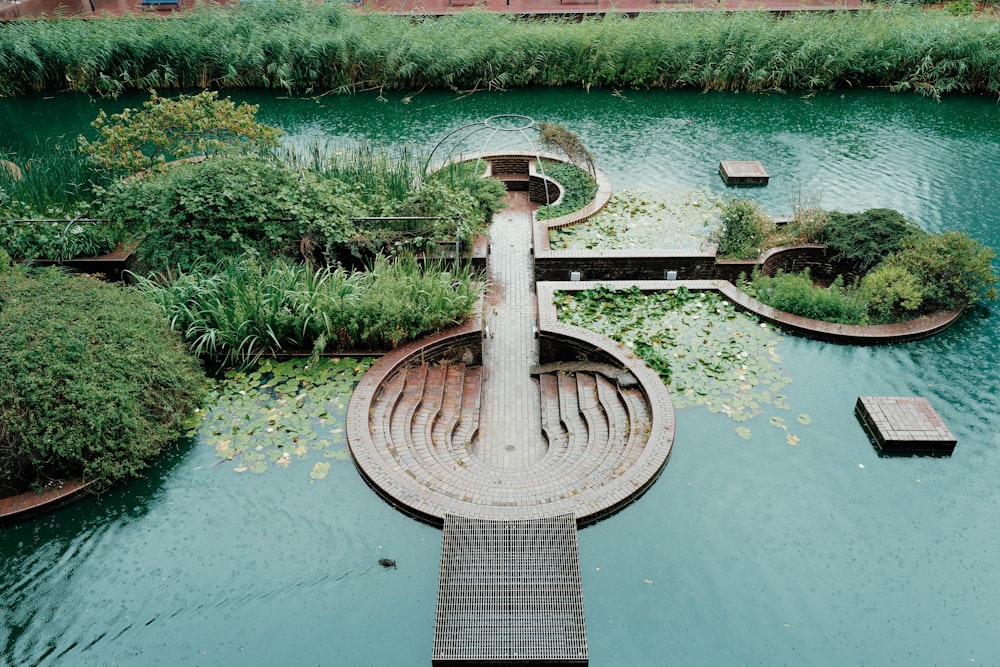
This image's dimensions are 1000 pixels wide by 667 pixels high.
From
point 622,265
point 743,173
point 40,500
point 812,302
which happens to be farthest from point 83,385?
point 743,173

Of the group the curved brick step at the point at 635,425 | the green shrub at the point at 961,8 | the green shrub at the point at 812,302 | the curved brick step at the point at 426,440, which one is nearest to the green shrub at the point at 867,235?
the green shrub at the point at 812,302

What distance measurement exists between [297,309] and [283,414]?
4.86 ft

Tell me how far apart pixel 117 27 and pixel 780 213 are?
62.7 feet

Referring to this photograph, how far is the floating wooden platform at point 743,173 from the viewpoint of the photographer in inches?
536

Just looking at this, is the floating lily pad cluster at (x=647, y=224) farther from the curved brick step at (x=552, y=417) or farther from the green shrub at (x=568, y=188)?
the curved brick step at (x=552, y=417)

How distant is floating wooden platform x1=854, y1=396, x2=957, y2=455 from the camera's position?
298 inches

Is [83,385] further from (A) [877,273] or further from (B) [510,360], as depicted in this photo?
(A) [877,273]

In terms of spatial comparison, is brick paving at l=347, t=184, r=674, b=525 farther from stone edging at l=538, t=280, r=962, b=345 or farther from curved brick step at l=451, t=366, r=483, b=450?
stone edging at l=538, t=280, r=962, b=345

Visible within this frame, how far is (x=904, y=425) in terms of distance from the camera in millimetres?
7699

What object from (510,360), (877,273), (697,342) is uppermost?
(877,273)

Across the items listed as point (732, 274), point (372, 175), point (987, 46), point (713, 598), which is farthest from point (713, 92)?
point (713, 598)

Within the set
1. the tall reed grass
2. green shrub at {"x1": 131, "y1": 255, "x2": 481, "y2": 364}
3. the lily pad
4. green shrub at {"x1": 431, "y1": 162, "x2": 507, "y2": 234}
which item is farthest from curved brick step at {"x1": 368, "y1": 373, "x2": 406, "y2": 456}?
the tall reed grass

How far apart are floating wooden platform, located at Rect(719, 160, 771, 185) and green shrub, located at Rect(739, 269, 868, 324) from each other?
13.7 feet

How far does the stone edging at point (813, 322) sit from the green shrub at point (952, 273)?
0.74ft
